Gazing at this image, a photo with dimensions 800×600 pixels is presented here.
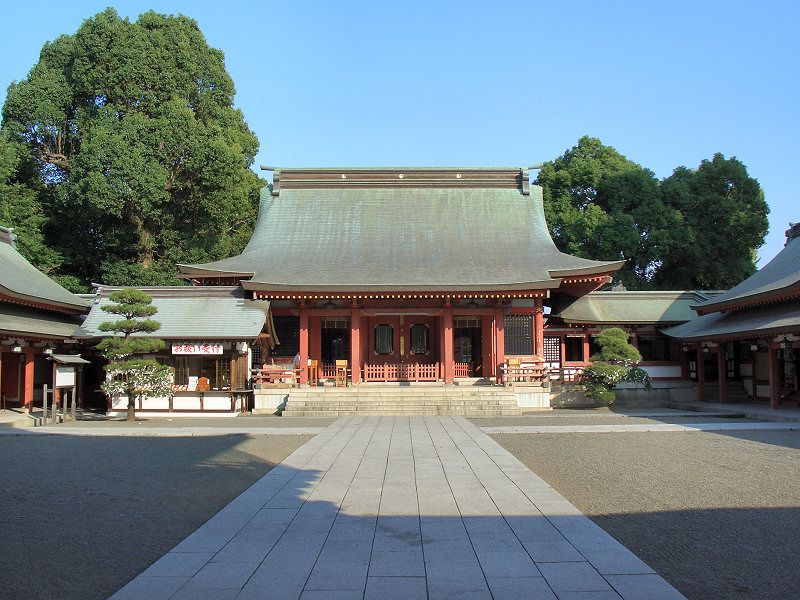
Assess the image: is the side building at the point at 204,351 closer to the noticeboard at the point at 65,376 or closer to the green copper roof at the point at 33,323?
the green copper roof at the point at 33,323

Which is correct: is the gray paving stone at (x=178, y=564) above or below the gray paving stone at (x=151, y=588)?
below

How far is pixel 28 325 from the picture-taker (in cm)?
2095

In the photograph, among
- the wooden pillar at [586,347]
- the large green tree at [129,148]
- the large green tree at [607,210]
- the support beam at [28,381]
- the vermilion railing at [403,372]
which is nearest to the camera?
the support beam at [28,381]

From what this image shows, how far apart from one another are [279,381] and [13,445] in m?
9.54

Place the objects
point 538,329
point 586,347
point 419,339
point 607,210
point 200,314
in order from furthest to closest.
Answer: point 607,210
point 586,347
point 419,339
point 538,329
point 200,314

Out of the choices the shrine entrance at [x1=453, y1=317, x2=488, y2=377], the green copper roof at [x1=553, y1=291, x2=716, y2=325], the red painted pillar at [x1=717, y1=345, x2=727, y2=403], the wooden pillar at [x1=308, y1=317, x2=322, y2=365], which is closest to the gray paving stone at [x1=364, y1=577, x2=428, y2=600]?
the wooden pillar at [x1=308, y1=317, x2=322, y2=365]

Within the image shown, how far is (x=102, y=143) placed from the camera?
2883 cm

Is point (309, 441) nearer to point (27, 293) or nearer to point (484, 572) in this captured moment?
point (484, 572)

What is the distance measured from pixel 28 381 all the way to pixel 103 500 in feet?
50.1

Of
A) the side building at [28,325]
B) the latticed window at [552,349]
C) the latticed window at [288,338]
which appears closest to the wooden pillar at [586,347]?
the latticed window at [552,349]

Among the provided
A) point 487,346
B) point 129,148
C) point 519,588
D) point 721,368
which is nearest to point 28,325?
point 129,148

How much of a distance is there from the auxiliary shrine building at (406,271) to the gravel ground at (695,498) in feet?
30.1

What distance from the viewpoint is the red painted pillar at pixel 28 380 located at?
2078cm

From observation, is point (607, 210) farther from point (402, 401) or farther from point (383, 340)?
point (402, 401)
